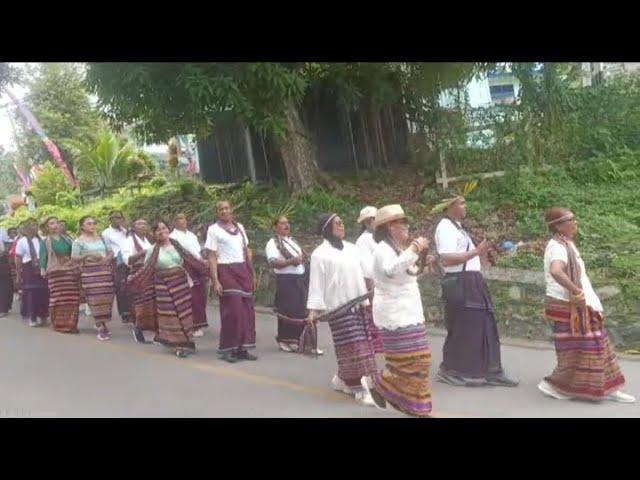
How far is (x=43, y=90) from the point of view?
184 inches

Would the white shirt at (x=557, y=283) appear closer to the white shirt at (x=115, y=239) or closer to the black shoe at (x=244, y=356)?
the black shoe at (x=244, y=356)

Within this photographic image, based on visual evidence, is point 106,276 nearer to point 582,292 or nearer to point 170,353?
point 170,353

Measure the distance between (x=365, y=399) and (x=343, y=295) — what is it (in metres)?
0.58

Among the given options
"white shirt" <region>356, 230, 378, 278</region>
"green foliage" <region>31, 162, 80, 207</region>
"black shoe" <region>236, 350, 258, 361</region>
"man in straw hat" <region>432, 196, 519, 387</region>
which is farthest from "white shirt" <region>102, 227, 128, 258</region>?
"man in straw hat" <region>432, 196, 519, 387</region>

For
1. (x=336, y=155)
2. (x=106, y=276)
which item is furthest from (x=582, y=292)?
(x=106, y=276)

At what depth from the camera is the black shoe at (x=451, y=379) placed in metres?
4.40

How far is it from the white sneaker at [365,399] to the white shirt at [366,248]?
654 millimetres

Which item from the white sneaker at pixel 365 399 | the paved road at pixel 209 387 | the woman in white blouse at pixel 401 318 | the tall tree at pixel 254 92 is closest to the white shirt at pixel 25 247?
the paved road at pixel 209 387

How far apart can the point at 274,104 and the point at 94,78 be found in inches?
65.0

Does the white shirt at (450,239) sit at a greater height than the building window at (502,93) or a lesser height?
lesser

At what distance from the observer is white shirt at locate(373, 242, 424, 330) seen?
→ 3.73m

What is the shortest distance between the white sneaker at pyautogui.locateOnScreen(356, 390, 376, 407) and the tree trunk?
83.9 inches

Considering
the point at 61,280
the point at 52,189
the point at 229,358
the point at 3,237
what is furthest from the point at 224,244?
the point at 3,237

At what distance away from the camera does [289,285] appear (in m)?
5.52
